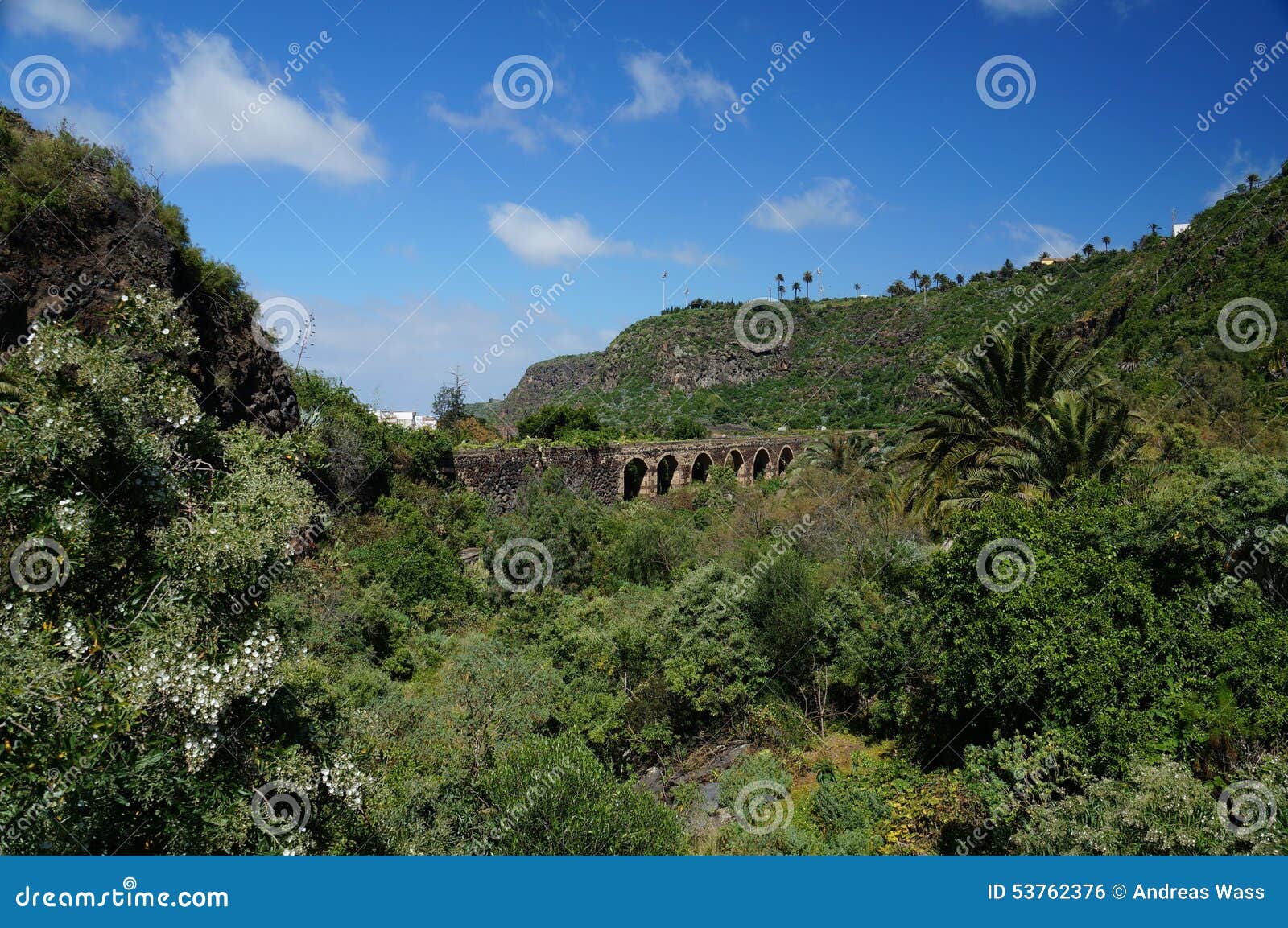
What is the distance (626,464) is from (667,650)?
19484mm

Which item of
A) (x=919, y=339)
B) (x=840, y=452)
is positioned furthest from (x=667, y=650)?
(x=919, y=339)

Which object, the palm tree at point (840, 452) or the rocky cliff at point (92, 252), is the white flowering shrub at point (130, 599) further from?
the palm tree at point (840, 452)

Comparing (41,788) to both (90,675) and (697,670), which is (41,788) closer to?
(90,675)

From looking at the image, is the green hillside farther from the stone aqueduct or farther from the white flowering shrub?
the white flowering shrub

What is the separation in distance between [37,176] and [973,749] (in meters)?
17.3

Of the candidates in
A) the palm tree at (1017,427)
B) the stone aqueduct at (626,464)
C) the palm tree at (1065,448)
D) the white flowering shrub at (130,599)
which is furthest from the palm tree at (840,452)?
the white flowering shrub at (130,599)

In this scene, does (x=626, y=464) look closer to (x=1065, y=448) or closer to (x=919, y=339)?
(x=1065, y=448)

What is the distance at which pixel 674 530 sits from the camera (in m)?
20.0

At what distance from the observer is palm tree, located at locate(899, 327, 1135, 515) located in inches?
415

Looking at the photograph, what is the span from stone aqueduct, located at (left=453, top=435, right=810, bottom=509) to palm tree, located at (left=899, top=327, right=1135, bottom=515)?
1572 cm

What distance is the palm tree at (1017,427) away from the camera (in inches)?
415

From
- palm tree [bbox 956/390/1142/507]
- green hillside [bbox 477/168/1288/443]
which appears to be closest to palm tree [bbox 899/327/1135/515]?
palm tree [bbox 956/390/1142/507]

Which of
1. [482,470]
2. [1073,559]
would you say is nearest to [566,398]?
[482,470]

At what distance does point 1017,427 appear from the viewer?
39.6 feet
